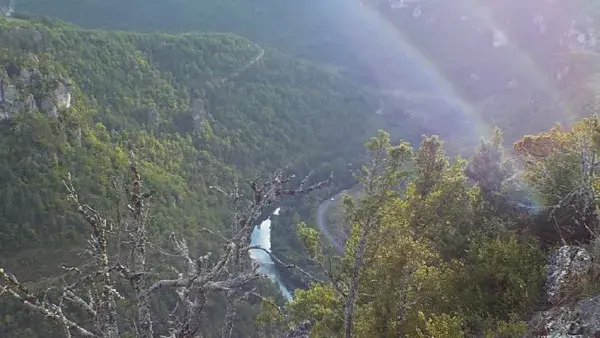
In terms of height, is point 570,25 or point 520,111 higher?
point 570,25

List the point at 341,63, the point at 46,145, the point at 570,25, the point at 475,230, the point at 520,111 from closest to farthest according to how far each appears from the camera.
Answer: the point at 475,230
the point at 46,145
the point at 520,111
the point at 570,25
the point at 341,63

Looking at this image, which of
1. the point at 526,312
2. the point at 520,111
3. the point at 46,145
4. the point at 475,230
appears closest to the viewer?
the point at 526,312

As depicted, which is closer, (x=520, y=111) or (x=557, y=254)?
(x=557, y=254)

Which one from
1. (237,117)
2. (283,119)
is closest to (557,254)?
(237,117)

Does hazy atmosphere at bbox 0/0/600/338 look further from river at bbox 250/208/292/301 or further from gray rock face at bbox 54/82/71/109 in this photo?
river at bbox 250/208/292/301

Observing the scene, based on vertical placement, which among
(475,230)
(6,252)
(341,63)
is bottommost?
(475,230)

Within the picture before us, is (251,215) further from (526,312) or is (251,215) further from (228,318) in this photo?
(526,312)

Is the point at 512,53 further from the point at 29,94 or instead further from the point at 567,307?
the point at 567,307
